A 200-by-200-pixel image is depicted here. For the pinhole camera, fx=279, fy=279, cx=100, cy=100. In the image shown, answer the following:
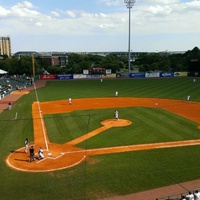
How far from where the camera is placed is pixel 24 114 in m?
36.8

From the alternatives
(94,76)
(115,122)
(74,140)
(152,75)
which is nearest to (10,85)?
(94,76)

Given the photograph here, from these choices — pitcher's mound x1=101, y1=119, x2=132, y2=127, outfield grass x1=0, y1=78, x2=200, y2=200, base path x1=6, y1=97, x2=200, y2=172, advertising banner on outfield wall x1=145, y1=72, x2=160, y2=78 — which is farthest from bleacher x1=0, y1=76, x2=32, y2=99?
advertising banner on outfield wall x1=145, y1=72, x2=160, y2=78

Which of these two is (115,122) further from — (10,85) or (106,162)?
(10,85)

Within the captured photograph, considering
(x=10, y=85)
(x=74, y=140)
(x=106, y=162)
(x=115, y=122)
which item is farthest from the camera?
(x=10, y=85)

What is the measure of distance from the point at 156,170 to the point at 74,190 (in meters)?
5.85

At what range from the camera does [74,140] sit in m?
25.2

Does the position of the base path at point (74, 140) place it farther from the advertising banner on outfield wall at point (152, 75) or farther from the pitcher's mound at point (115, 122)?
the advertising banner on outfield wall at point (152, 75)

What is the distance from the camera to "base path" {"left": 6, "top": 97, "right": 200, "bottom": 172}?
2015 centimetres

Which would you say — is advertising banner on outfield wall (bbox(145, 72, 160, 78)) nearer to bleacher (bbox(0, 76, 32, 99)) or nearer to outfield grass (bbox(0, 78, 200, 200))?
bleacher (bbox(0, 76, 32, 99))

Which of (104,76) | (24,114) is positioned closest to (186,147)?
(24,114)

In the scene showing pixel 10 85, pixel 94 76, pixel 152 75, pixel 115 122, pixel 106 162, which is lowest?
pixel 106 162

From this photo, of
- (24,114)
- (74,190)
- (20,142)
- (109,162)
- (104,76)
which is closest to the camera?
(74,190)

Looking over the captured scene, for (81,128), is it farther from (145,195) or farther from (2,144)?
(145,195)

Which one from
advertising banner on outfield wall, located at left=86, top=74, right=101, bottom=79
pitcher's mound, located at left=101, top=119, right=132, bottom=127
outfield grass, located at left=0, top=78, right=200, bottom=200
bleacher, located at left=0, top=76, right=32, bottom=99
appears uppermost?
advertising banner on outfield wall, located at left=86, top=74, right=101, bottom=79
